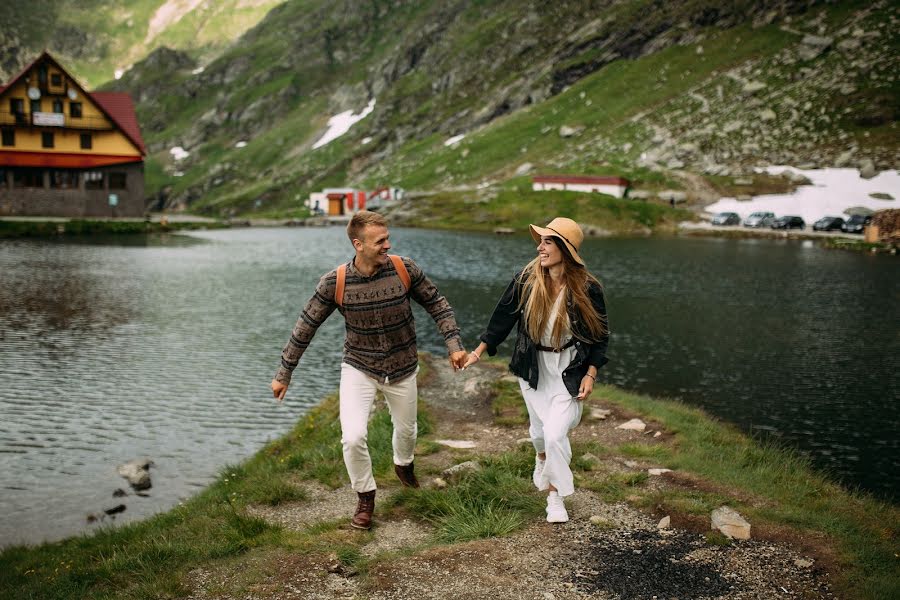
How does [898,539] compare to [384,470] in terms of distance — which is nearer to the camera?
[898,539]

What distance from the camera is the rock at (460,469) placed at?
11.4 metres

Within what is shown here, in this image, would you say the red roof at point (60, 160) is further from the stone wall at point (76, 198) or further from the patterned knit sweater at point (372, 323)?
the patterned knit sweater at point (372, 323)

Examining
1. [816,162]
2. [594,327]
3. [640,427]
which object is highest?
[816,162]

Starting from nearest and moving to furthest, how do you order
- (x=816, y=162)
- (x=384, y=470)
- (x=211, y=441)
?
(x=384, y=470), (x=211, y=441), (x=816, y=162)

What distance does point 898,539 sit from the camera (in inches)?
363

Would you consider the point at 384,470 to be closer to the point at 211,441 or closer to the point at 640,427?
the point at 640,427

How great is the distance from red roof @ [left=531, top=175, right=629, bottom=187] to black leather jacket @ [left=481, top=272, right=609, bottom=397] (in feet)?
317

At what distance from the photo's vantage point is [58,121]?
8969cm

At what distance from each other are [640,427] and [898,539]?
6097 mm

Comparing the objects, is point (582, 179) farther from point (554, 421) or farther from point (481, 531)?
point (481, 531)

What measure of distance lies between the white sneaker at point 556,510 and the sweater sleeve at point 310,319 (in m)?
3.74

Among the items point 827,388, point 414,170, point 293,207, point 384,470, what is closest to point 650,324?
point 827,388

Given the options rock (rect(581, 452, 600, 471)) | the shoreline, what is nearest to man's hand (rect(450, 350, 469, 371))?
the shoreline

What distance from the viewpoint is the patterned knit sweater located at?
9.52 m
